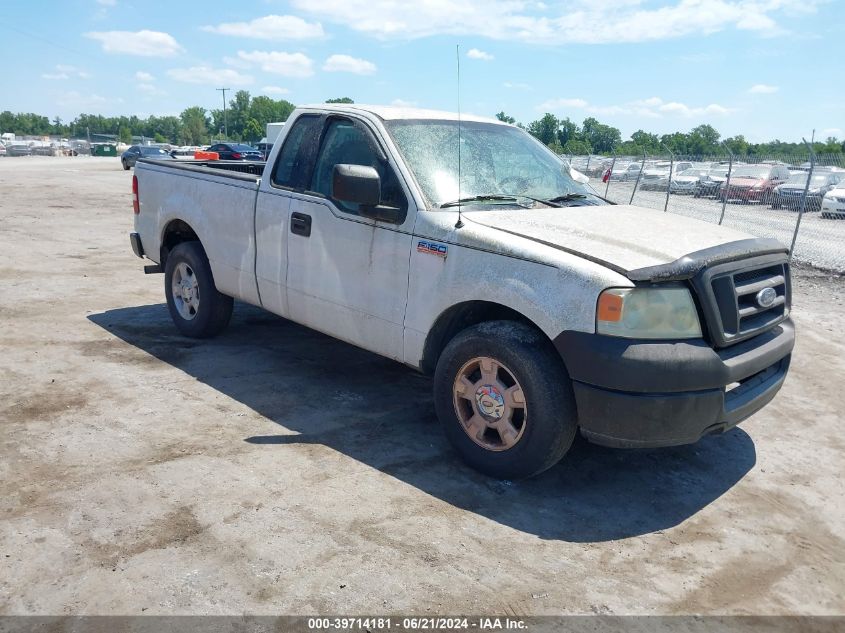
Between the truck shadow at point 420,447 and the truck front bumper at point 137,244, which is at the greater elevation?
the truck front bumper at point 137,244

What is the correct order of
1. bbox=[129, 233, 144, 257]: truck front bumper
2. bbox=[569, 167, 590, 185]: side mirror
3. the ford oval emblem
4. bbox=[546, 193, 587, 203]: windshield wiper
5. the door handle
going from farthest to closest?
1. bbox=[129, 233, 144, 257]: truck front bumper
2. bbox=[569, 167, 590, 185]: side mirror
3. the door handle
4. bbox=[546, 193, 587, 203]: windshield wiper
5. the ford oval emblem

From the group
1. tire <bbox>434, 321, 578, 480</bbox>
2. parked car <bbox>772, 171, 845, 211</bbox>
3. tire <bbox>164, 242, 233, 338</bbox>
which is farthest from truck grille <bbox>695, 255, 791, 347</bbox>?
parked car <bbox>772, 171, 845, 211</bbox>

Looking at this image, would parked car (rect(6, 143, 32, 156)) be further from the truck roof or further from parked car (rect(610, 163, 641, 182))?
the truck roof

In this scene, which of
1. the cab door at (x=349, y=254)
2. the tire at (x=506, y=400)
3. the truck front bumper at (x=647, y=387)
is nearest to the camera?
the truck front bumper at (x=647, y=387)

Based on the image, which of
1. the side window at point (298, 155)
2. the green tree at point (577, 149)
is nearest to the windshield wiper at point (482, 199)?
the side window at point (298, 155)

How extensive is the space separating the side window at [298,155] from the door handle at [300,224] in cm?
21

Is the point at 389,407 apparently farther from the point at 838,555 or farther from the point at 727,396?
the point at 838,555

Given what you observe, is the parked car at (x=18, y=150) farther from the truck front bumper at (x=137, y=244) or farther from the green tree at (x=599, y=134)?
the truck front bumper at (x=137, y=244)

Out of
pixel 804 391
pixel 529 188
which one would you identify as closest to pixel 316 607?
pixel 529 188

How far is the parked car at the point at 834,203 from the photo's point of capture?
690 inches

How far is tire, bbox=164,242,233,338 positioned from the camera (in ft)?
20.6

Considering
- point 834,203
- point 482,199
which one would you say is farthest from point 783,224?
point 482,199

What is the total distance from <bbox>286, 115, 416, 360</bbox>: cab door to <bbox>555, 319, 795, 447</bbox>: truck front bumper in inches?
50.8

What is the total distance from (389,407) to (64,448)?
207 cm
